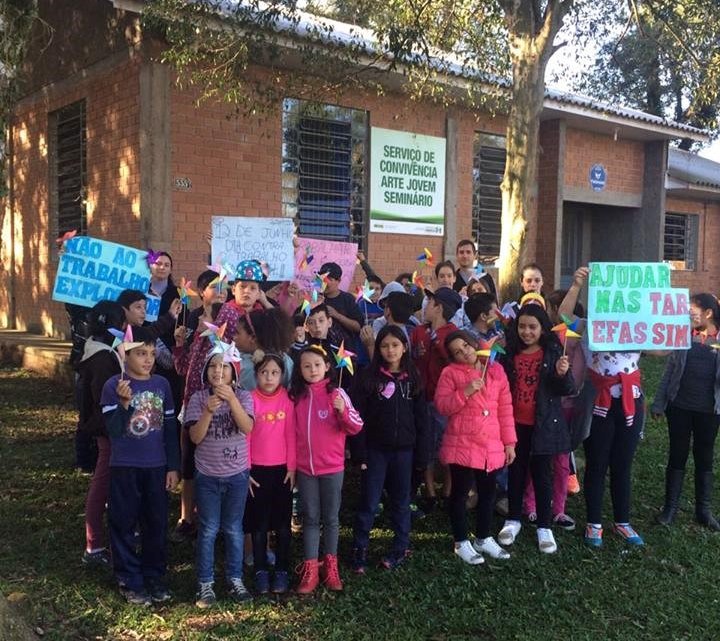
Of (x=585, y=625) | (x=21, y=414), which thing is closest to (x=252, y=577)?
(x=585, y=625)

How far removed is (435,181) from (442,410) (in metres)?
7.29

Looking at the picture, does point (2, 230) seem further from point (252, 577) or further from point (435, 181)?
point (252, 577)

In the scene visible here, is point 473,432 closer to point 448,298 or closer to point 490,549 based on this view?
point 490,549

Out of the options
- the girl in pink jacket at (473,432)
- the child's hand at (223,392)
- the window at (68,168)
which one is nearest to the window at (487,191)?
the window at (68,168)

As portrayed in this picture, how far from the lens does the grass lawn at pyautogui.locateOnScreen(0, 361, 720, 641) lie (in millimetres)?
3424

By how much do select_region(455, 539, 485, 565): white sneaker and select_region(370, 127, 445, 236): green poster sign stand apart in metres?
6.61

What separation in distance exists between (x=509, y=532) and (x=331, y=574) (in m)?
1.31

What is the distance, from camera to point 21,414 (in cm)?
765

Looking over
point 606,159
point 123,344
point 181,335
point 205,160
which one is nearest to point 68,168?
point 205,160


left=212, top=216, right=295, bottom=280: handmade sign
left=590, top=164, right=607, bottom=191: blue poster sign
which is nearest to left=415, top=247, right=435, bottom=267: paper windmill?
left=212, top=216, right=295, bottom=280: handmade sign

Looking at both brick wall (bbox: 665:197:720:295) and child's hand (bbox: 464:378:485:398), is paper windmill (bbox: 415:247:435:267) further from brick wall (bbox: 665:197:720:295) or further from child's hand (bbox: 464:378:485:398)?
brick wall (bbox: 665:197:720:295)

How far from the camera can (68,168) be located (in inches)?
403

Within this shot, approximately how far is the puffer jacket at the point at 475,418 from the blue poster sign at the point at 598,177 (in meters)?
10.4

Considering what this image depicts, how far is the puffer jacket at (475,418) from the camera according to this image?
4.18 m
